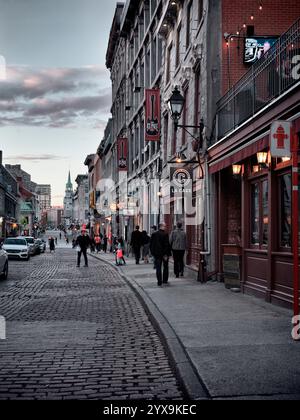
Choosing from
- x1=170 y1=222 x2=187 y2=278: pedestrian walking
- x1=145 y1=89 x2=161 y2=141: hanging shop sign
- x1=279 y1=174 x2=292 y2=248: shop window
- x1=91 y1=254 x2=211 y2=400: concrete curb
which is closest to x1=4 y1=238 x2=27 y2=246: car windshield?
x1=145 y1=89 x2=161 y2=141: hanging shop sign

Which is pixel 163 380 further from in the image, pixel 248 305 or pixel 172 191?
pixel 172 191

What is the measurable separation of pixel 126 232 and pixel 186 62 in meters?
24.3

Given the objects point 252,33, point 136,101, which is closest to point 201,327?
point 252,33

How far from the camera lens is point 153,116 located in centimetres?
2917

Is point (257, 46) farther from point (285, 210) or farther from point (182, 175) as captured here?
point (285, 210)

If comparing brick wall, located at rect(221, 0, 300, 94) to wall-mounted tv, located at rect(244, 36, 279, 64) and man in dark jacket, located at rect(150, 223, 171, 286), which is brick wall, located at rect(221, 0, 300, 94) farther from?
man in dark jacket, located at rect(150, 223, 171, 286)

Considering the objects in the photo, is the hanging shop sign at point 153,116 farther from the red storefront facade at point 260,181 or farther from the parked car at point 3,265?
the red storefront facade at point 260,181

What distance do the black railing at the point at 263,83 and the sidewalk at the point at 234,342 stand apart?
13.7ft

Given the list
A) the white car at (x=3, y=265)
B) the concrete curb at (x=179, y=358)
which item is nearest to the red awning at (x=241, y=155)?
the concrete curb at (x=179, y=358)

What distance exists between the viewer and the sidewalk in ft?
19.3

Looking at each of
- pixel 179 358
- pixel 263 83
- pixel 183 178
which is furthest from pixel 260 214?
pixel 183 178

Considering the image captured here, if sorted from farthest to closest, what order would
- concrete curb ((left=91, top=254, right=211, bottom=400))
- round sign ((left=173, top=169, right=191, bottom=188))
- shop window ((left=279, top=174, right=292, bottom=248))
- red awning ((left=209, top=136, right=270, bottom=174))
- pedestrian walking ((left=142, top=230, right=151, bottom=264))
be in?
pedestrian walking ((left=142, top=230, right=151, bottom=264))
round sign ((left=173, top=169, right=191, bottom=188))
red awning ((left=209, top=136, right=270, bottom=174))
shop window ((left=279, top=174, right=292, bottom=248))
concrete curb ((left=91, top=254, right=211, bottom=400))

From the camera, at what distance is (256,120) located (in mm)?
12977

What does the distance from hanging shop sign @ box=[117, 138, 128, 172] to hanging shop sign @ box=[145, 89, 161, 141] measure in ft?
46.4
